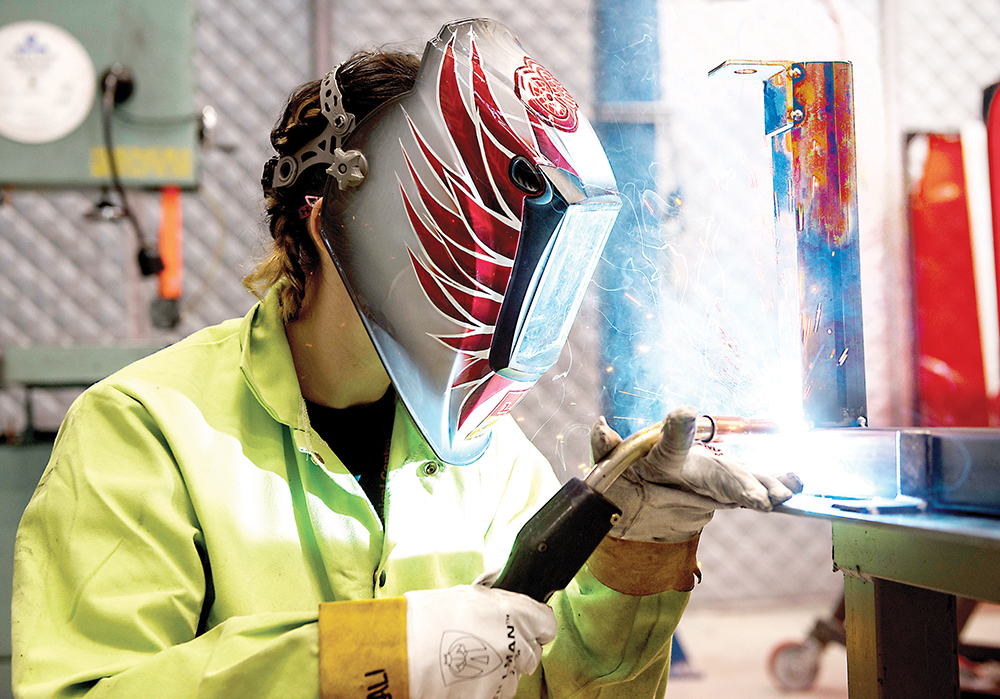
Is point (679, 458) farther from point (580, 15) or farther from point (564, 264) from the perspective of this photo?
point (580, 15)

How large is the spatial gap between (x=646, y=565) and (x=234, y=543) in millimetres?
486

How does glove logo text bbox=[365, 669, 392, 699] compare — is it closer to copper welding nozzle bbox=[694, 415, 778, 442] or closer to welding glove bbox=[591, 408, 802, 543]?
welding glove bbox=[591, 408, 802, 543]

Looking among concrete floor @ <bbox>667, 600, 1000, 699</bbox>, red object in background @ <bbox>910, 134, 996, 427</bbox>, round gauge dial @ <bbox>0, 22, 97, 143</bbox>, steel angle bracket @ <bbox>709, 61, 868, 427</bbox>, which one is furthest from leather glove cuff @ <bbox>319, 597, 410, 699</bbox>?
red object in background @ <bbox>910, 134, 996, 427</bbox>

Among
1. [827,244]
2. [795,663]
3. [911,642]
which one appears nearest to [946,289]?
[795,663]

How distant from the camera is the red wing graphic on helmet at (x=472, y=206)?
807 mm

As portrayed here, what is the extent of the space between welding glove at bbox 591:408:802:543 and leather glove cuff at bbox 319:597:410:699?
27cm

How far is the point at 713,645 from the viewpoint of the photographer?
8.50ft

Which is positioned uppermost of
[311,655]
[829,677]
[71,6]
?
[71,6]

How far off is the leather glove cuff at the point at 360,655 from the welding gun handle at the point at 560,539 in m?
0.13

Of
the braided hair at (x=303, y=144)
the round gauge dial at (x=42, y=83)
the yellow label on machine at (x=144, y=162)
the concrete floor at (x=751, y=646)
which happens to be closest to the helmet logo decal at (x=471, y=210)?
the braided hair at (x=303, y=144)

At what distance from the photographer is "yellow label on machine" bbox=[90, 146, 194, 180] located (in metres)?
1.51

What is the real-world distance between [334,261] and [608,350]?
1.26ft

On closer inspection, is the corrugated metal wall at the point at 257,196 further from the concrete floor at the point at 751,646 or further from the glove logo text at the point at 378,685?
the glove logo text at the point at 378,685

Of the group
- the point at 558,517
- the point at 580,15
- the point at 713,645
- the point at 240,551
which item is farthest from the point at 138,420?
the point at 580,15
